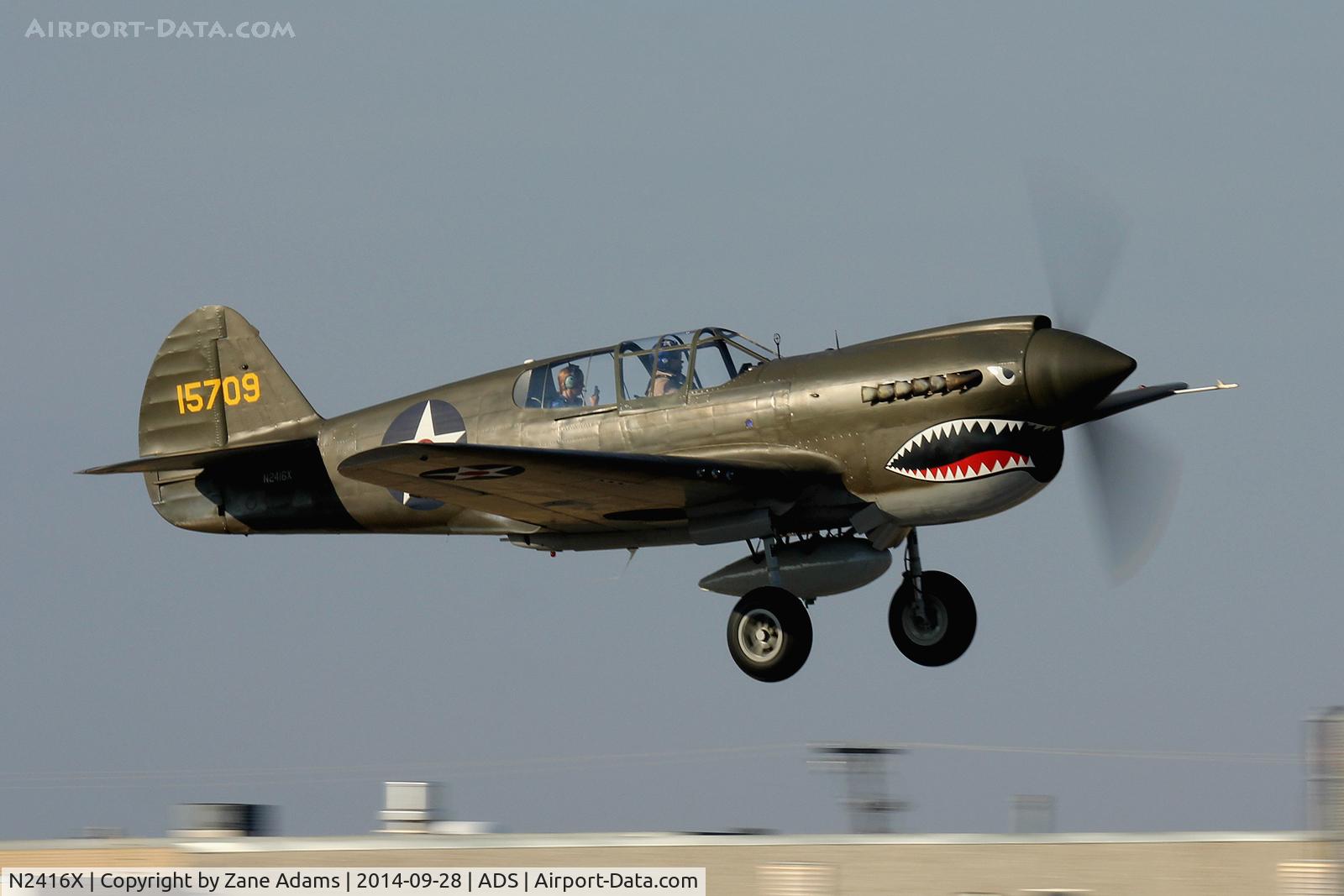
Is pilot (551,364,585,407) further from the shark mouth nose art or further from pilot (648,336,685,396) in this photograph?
the shark mouth nose art

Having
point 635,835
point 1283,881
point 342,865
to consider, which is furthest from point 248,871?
point 1283,881

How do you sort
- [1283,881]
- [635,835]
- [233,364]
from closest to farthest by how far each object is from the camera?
[1283,881], [635,835], [233,364]

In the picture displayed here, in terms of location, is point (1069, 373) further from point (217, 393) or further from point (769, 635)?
point (217, 393)

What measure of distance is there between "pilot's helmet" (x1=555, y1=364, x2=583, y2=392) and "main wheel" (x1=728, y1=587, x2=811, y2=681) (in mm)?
2440

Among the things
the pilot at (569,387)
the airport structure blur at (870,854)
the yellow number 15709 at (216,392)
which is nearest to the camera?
the airport structure blur at (870,854)

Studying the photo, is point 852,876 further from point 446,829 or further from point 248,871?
point 248,871

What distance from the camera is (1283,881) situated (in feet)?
41.7

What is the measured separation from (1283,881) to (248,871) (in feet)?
24.6

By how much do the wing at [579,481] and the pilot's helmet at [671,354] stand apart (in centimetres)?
101

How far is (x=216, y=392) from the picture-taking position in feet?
66.9

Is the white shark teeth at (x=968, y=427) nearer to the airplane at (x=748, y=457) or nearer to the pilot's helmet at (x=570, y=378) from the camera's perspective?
the airplane at (x=748, y=457)

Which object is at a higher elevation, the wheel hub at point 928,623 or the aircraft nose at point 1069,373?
the aircraft nose at point 1069,373

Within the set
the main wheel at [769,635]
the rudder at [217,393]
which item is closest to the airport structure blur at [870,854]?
the main wheel at [769,635]

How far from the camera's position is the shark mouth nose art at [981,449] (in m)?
15.3
